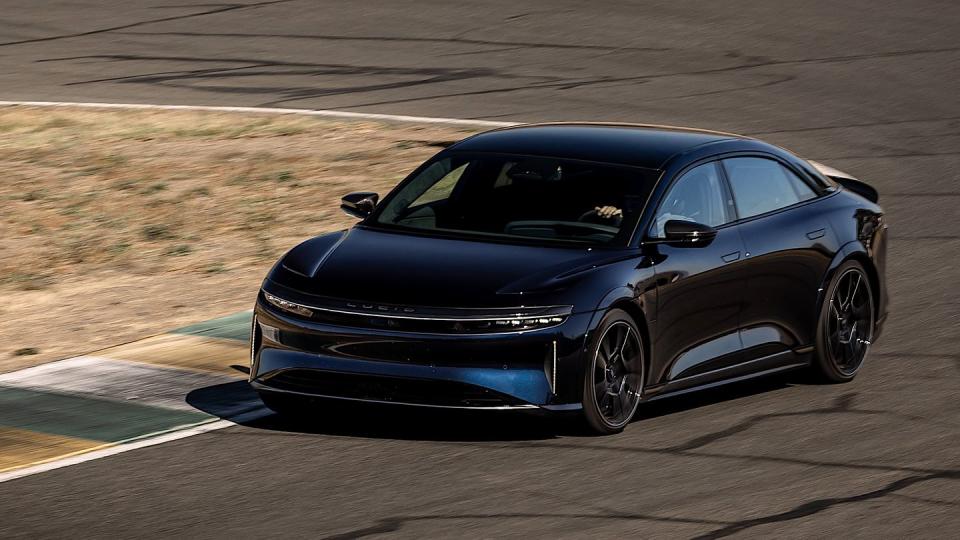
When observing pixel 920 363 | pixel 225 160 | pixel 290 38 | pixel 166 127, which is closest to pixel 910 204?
pixel 920 363

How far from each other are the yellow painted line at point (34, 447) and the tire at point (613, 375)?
2.42m

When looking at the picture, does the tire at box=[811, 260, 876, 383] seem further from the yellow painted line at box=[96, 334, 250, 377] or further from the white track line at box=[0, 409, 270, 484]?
the yellow painted line at box=[96, 334, 250, 377]

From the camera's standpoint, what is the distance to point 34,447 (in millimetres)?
9242

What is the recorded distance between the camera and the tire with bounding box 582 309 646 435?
29.9ft

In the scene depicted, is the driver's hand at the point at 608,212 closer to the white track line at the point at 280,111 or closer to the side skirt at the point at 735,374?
the side skirt at the point at 735,374

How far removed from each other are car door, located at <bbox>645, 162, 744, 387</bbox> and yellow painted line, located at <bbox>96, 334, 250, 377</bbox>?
2688mm

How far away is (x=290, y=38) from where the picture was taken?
2656 centimetres

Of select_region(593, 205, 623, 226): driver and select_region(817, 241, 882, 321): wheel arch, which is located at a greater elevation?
select_region(593, 205, 623, 226): driver

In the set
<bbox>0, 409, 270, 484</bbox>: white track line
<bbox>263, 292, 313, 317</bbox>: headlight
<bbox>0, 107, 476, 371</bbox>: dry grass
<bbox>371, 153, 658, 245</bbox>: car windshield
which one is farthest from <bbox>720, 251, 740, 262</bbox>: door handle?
<bbox>0, 107, 476, 371</bbox>: dry grass

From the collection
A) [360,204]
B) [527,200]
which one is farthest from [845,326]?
[360,204]

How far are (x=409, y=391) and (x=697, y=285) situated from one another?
182cm

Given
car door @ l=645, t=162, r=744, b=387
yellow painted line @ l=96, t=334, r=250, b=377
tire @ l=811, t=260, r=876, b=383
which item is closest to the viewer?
car door @ l=645, t=162, r=744, b=387

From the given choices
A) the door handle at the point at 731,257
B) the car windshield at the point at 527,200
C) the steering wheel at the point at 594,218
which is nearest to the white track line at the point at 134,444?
the car windshield at the point at 527,200

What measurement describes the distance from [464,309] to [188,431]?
168 cm
